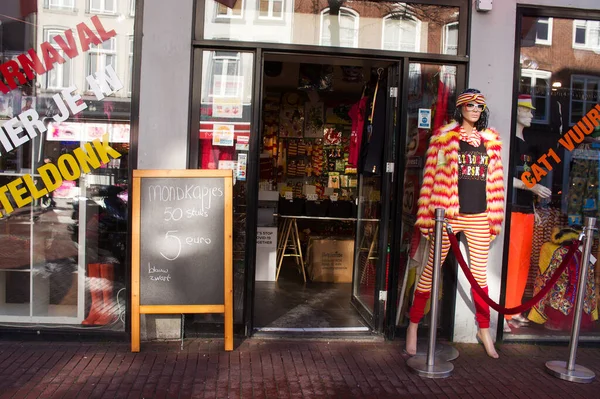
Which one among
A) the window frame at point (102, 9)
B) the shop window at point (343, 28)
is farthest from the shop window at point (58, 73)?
the shop window at point (343, 28)

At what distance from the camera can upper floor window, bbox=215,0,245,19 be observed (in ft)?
16.6

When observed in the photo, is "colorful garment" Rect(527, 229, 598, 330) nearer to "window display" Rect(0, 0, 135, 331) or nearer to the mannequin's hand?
the mannequin's hand

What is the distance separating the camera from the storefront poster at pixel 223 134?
16.7 ft

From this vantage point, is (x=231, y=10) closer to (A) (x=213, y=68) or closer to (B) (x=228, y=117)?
(A) (x=213, y=68)

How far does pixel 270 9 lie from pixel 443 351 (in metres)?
3.44

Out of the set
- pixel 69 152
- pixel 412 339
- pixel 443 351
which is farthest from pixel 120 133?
pixel 443 351

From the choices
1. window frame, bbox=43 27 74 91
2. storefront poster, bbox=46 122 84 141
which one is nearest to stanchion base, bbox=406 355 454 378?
storefront poster, bbox=46 122 84 141

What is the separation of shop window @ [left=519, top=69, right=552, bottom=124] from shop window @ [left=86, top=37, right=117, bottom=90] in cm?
380

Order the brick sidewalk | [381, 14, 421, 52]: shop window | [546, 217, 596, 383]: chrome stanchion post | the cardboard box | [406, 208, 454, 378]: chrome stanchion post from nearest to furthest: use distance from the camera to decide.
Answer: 1. the brick sidewalk
2. [406, 208, 454, 378]: chrome stanchion post
3. [546, 217, 596, 383]: chrome stanchion post
4. [381, 14, 421, 52]: shop window
5. the cardboard box

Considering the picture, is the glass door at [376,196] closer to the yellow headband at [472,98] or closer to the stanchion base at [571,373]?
the yellow headband at [472,98]

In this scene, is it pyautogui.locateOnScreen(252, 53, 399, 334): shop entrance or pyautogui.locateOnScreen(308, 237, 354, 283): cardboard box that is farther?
pyautogui.locateOnScreen(308, 237, 354, 283): cardboard box

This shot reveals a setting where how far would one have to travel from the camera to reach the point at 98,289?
5.12 m

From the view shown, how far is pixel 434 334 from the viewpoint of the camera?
445 cm

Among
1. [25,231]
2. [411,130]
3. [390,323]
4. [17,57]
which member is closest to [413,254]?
[390,323]
